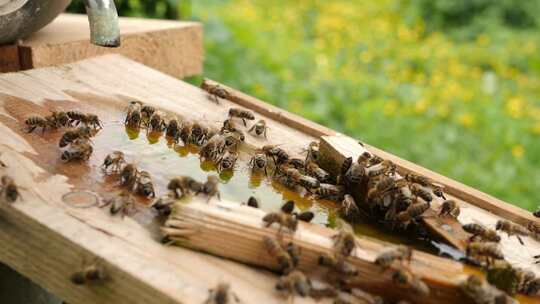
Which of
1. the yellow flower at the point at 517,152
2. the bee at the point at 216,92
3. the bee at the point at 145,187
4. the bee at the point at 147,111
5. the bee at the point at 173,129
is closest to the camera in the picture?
the bee at the point at 145,187

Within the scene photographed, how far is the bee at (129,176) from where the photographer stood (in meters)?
2.54

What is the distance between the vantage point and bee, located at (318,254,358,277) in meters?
2.13

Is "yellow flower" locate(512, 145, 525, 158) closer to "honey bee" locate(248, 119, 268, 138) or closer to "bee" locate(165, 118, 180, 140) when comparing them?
"honey bee" locate(248, 119, 268, 138)

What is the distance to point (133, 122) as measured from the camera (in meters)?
3.21

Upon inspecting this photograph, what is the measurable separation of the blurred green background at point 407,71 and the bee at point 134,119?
14.8ft

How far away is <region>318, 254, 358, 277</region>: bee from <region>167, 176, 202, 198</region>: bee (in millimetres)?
557

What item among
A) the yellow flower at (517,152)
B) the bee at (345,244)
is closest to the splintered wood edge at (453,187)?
the bee at (345,244)

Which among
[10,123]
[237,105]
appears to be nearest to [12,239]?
[10,123]

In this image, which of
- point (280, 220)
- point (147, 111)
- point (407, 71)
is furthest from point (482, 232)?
point (407, 71)

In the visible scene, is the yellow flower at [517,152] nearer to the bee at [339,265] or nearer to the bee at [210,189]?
the bee at [210,189]

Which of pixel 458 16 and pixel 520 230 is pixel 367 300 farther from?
pixel 458 16

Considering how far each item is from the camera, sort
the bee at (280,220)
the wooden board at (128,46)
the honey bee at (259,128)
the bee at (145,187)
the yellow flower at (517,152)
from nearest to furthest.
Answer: the bee at (280,220) < the bee at (145,187) < the honey bee at (259,128) < the wooden board at (128,46) < the yellow flower at (517,152)

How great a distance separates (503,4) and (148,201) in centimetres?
1434

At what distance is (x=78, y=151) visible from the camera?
2.69m
